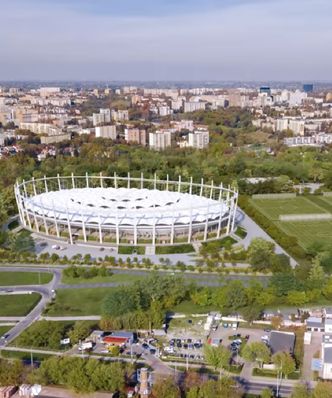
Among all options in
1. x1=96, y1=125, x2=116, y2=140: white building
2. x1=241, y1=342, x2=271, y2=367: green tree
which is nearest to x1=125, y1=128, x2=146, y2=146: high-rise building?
x1=96, y1=125, x2=116, y2=140: white building

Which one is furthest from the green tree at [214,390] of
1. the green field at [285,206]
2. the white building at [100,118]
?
the white building at [100,118]

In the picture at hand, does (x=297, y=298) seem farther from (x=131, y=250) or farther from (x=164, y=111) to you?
(x=164, y=111)

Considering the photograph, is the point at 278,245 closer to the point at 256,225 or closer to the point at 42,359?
the point at 256,225

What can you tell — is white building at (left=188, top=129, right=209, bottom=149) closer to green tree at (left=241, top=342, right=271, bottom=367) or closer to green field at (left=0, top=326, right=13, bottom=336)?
green field at (left=0, top=326, right=13, bottom=336)

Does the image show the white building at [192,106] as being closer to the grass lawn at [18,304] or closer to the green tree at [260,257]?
the green tree at [260,257]

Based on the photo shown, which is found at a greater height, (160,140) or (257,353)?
(257,353)

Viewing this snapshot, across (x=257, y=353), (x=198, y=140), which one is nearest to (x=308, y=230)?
(x=257, y=353)

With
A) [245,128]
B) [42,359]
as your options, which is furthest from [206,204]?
[245,128]
